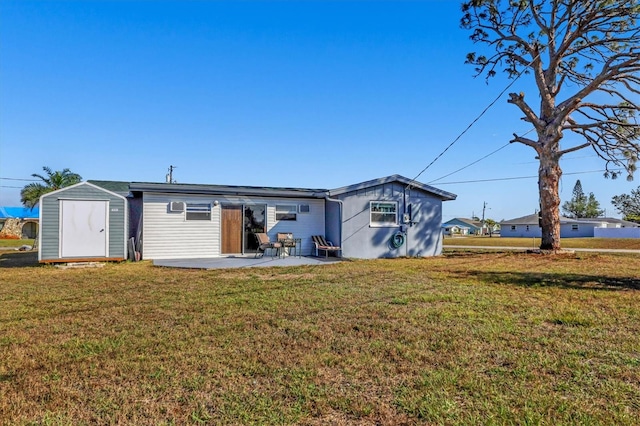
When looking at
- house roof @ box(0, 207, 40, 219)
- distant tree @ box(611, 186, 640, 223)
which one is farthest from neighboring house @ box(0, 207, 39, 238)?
distant tree @ box(611, 186, 640, 223)

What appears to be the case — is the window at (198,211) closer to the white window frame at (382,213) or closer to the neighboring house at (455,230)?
the white window frame at (382,213)

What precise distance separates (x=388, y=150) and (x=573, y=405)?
819 inches

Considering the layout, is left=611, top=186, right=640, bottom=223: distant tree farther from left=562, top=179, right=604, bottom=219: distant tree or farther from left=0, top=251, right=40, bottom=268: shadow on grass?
left=0, top=251, right=40, bottom=268: shadow on grass

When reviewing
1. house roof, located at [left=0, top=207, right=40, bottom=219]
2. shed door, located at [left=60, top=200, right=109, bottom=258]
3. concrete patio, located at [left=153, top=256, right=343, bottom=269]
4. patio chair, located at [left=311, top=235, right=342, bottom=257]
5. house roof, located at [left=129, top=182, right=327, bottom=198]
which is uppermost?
house roof, located at [left=0, top=207, right=40, bottom=219]

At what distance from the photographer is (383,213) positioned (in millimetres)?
14500

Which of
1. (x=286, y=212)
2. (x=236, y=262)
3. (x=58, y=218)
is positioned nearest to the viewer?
(x=58, y=218)

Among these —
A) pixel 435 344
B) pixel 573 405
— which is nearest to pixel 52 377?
pixel 435 344

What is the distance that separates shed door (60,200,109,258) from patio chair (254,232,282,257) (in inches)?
194

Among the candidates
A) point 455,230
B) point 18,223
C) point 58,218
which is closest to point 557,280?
point 58,218

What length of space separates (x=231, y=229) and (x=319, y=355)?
10.5 m

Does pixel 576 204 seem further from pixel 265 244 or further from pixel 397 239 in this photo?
pixel 265 244

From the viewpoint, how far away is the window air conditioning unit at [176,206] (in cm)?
1276

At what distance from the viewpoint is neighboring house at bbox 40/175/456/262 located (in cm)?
1270

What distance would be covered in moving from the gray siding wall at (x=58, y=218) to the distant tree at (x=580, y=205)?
81529mm
